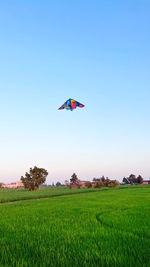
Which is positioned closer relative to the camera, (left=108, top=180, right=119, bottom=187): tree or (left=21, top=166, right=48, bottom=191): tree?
(left=21, top=166, right=48, bottom=191): tree

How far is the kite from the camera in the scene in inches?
734

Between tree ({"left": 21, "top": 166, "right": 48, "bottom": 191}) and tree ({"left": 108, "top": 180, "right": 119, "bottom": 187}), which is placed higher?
tree ({"left": 21, "top": 166, "right": 48, "bottom": 191})

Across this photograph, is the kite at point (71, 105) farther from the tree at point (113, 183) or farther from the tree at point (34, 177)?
the tree at point (113, 183)

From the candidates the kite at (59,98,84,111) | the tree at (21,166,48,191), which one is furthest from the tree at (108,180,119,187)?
the kite at (59,98,84,111)

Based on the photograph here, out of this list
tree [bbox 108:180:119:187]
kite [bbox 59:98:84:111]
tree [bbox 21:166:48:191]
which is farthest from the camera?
tree [bbox 108:180:119:187]

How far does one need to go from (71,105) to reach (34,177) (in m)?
64.1

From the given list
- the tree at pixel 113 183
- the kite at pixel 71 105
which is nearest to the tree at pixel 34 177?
the tree at pixel 113 183

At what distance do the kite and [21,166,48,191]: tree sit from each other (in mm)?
62366

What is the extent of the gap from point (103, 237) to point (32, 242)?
181cm

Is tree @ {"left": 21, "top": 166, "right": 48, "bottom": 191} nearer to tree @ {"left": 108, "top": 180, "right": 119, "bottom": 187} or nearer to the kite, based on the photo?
tree @ {"left": 108, "top": 180, "right": 119, "bottom": 187}

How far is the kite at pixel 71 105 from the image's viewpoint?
1864 cm

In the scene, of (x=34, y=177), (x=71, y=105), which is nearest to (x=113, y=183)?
(x=34, y=177)

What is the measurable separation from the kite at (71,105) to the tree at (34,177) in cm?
6237

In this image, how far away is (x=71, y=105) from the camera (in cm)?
1892
